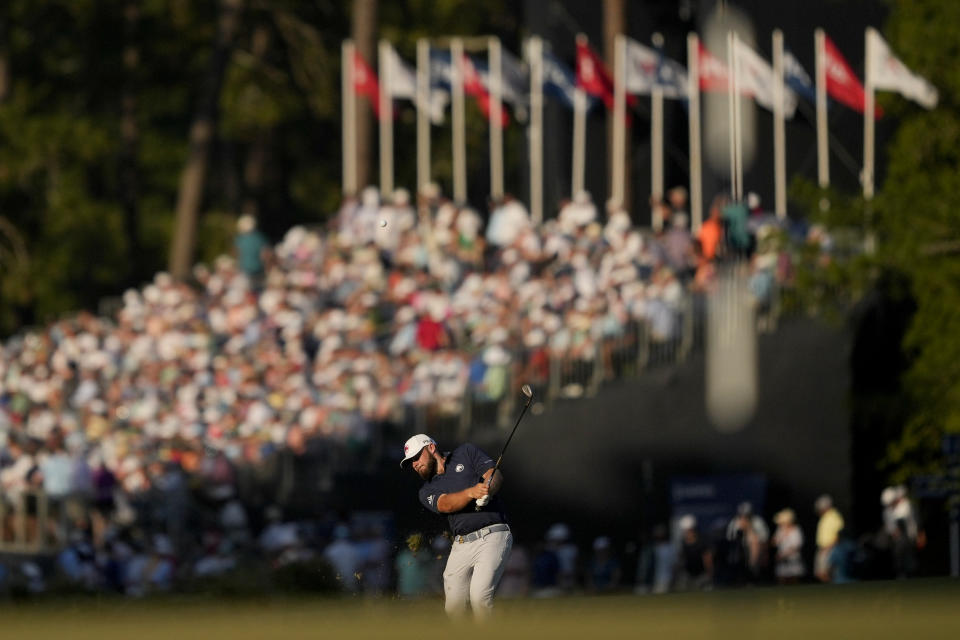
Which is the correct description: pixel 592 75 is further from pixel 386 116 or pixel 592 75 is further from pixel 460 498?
pixel 460 498

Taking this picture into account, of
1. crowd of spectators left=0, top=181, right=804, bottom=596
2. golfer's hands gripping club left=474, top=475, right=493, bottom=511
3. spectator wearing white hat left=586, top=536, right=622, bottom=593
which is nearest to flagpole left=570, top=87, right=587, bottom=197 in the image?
crowd of spectators left=0, top=181, right=804, bottom=596

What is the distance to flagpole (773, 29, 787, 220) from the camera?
2985 centimetres

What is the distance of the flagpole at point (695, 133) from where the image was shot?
3066 centimetres

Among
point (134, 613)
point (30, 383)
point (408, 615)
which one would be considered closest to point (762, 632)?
point (408, 615)

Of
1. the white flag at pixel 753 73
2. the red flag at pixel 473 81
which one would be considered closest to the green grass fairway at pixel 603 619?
the white flag at pixel 753 73

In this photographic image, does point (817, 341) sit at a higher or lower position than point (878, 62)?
lower

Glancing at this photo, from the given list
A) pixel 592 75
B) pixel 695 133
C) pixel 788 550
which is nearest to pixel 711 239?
pixel 788 550

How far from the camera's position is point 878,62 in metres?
27.4

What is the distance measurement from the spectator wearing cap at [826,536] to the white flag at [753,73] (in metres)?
6.28

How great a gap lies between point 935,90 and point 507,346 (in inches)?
225

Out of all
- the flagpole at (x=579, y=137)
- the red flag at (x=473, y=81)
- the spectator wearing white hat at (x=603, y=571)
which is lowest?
the spectator wearing white hat at (x=603, y=571)

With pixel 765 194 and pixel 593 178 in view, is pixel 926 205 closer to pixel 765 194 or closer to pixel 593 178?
pixel 765 194

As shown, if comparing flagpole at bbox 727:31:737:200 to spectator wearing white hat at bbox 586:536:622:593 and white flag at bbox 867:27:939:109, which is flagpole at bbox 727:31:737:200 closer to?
white flag at bbox 867:27:939:109

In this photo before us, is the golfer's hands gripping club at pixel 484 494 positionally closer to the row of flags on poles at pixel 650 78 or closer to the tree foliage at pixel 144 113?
the row of flags on poles at pixel 650 78
